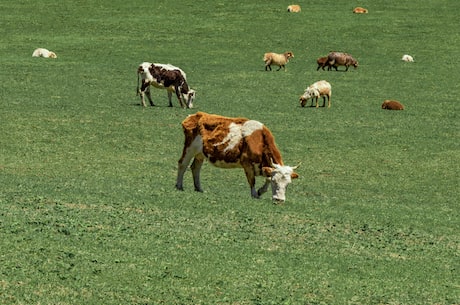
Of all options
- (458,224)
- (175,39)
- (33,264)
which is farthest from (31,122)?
(175,39)

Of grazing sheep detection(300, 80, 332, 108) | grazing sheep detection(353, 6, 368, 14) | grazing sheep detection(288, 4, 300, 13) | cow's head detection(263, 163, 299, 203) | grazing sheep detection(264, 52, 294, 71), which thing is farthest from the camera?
grazing sheep detection(353, 6, 368, 14)

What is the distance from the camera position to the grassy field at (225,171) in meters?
14.3

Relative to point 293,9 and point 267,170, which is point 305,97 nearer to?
point 267,170

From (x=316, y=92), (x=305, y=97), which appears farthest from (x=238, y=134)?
(x=316, y=92)

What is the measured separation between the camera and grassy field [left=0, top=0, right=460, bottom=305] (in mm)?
14289

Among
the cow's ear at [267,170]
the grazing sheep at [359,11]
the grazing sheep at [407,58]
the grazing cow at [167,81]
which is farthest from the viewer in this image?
the grazing sheep at [359,11]

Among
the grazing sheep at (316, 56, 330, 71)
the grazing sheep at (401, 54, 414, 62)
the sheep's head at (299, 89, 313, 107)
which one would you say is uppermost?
the sheep's head at (299, 89, 313, 107)

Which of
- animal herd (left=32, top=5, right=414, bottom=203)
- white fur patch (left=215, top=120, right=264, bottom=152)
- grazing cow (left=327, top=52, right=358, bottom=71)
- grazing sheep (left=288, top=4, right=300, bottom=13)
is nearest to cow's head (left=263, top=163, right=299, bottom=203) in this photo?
animal herd (left=32, top=5, right=414, bottom=203)

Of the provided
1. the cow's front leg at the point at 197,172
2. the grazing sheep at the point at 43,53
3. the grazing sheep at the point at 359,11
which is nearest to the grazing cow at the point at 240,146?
the cow's front leg at the point at 197,172

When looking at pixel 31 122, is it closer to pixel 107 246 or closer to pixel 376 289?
pixel 107 246

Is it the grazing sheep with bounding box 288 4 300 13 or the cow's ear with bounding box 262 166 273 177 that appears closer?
the cow's ear with bounding box 262 166 273 177

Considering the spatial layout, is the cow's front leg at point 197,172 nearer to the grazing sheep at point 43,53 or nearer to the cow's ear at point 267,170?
the cow's ear at point 267,170

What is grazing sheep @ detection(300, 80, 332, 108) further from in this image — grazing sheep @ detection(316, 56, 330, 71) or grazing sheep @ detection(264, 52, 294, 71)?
grazing sheep @ detection(316, 56, 330, 71)

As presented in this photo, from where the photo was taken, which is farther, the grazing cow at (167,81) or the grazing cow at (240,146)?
the grazing cow at (167,81)
